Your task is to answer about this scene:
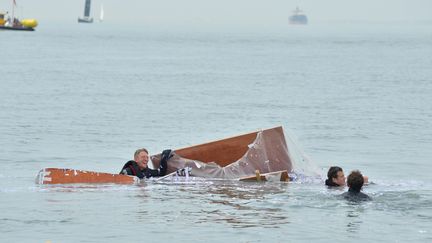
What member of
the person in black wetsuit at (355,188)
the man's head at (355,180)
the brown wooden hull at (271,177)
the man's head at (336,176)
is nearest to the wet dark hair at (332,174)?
the man's head at (336,176)

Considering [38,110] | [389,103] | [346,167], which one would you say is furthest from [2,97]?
[346,167]

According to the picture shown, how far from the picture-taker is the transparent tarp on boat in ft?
87.7

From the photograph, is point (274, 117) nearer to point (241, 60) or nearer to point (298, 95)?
point (298, 95)

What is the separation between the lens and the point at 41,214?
22328 millimetres

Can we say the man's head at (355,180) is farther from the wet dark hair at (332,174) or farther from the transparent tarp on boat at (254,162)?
the transparent tarp on boat at (254,162)

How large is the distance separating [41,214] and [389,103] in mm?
38619

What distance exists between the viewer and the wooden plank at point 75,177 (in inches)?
1024

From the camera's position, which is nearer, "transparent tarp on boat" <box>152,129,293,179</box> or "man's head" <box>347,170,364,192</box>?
"man's head" <box>347,170,364,192</box>

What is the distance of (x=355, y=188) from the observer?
77.3ft

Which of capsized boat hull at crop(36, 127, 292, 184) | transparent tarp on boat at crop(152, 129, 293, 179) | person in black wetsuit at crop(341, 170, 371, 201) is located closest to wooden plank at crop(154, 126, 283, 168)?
capsized boat hull at crop(36, 127, 292, 184)

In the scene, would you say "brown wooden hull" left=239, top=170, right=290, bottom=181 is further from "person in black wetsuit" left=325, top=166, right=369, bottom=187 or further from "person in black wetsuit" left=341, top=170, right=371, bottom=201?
"person in black wetsuit" left=341, top=170, right=371, bottom=201

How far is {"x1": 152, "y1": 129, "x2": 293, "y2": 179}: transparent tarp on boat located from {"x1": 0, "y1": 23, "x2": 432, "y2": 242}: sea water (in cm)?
37

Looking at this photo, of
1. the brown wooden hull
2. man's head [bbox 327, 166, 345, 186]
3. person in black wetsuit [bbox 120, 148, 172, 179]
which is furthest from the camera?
the brown wooden hull

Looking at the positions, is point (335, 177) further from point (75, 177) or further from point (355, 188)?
point (75, 177)
